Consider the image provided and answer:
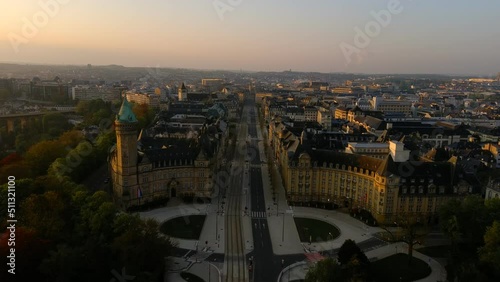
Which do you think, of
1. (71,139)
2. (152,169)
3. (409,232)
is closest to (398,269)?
(409,232)

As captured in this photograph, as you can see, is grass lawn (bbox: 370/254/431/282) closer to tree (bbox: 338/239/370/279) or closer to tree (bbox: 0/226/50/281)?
tree (bbox: 338/239/370/279)

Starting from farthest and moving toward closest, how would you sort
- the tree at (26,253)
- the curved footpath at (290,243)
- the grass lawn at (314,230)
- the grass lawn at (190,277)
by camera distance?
the grass lawn at (314,230)
the curved footpath at (290,243)
the grass lawn at (190,277)
the tree at (26,253)

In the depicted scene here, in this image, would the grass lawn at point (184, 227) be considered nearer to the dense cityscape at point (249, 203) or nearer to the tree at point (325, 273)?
the dense cityscape at point (249, 203)

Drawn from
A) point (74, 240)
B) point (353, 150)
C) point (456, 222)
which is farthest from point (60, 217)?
point (353, 150)

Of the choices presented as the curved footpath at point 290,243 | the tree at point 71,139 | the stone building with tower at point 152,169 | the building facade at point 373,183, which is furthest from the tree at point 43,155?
the building facade at point 373,183

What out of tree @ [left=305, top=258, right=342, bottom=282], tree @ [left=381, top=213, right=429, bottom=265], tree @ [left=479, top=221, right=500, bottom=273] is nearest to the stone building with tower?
tree @ [left=381, top=213, right=429, bottom=265]
